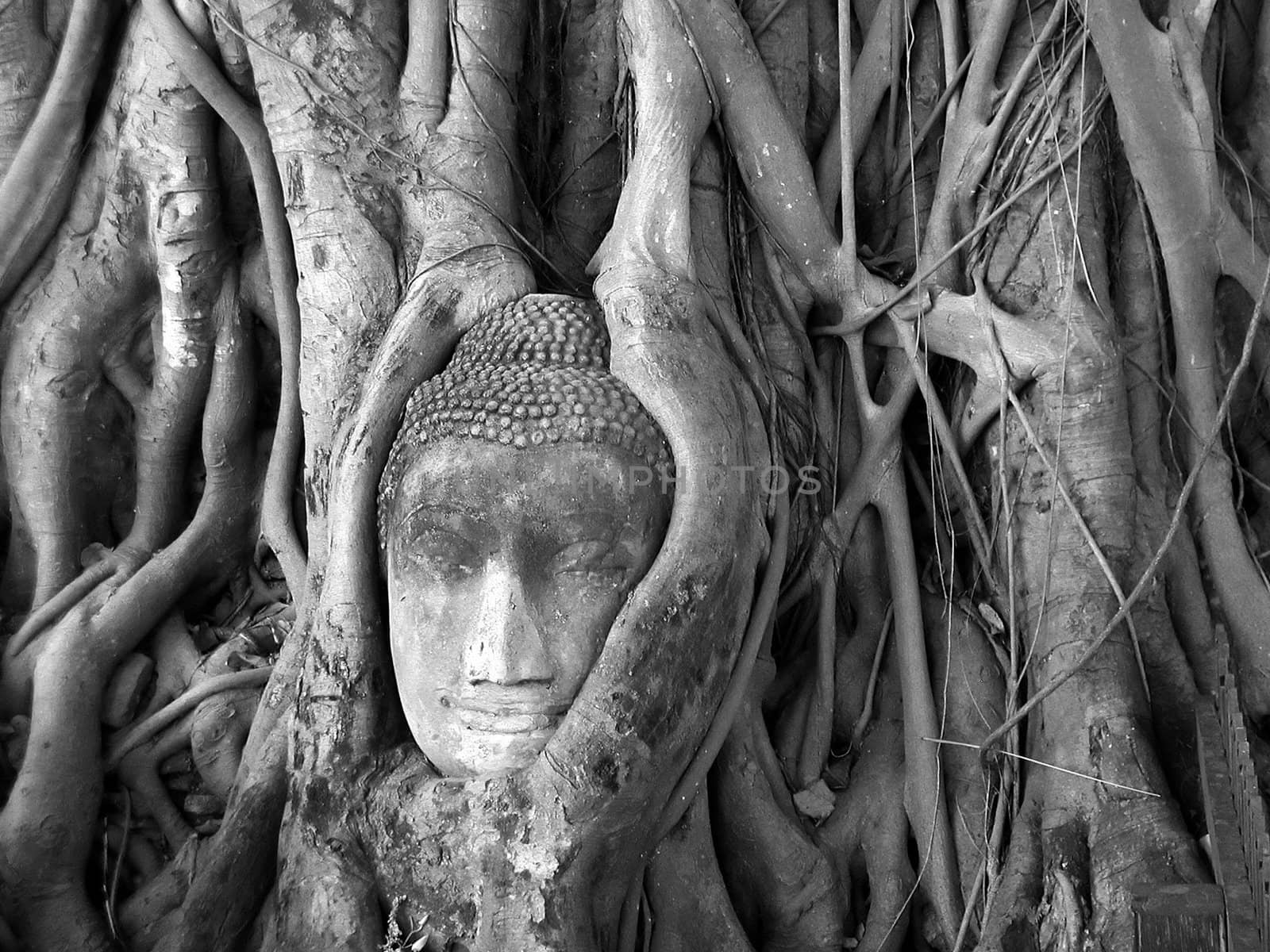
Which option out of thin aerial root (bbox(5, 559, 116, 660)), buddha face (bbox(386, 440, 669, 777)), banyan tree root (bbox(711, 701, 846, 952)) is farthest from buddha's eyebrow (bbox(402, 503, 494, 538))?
thin aerial root (bbox(5, 559, 116, 660))

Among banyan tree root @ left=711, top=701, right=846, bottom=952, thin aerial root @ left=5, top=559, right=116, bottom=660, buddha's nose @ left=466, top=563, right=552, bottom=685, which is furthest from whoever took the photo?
thin aerial root @ left=5, top=559, right=116, bottom=660

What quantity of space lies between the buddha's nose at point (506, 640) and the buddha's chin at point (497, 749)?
103mm

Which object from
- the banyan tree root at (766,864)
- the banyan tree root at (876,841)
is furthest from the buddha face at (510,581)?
the banyan tree root at (876,841)

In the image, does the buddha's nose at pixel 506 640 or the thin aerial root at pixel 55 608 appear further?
the thin aerial root at pixel 55 608

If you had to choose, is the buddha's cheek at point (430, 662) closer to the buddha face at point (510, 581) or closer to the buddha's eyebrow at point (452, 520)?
the buddha face at point (510, 581)

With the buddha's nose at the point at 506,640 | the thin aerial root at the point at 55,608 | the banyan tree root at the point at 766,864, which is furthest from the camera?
the thin aerial root at the point at 55,608

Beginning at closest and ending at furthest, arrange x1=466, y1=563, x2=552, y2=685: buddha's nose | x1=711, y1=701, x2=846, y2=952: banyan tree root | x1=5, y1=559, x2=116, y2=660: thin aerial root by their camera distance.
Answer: x1=466, y1=563, x2=552, y2=685: buddha's nose
x1=711, y1=701, x2=846, y2=952: banyan tree root
x1=5, y1=559, x2=116, y2=660: thin aerial root

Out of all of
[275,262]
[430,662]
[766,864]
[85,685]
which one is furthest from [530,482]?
[85,685]

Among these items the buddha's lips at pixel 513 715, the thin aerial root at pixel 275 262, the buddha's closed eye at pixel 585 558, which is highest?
the thin aerial root at pixel 275 262

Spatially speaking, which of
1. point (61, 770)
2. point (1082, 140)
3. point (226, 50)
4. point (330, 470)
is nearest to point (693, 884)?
point (330, 470)

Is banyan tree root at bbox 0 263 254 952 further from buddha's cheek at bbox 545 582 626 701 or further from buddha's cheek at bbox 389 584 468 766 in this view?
buddha's cheek at bbox 545 582 626 701

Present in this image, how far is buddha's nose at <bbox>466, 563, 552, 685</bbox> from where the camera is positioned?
2.03 m

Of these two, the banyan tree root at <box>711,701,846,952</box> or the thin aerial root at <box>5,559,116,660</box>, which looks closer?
the banyan tree root at <box>711,701,846,952</box>

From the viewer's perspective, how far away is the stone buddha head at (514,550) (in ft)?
6.77
